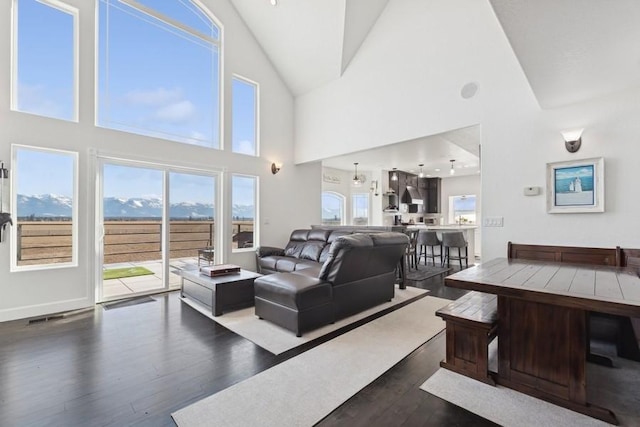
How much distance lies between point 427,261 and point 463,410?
257 inches

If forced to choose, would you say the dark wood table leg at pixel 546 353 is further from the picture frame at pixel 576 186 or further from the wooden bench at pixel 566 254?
the picture frame at pixel 576 186

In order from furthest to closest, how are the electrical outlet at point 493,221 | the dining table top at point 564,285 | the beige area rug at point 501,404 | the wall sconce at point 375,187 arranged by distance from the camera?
the wall sconce at point 375,187, the electrical outlet at point 493,221, the beige area rug at point 501,404, the dining table top at point 564,285

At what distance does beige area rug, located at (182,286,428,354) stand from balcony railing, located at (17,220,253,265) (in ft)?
4.39

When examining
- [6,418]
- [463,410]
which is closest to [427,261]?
[463,410]

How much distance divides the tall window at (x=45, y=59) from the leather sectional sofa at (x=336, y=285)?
3.65 metres

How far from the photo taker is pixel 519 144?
3645 mm

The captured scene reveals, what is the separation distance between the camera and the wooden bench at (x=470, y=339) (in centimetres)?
212

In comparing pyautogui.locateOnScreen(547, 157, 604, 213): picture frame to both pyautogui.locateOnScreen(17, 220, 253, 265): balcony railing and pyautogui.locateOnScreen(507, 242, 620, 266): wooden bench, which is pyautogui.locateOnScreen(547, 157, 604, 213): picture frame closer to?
pyautogui.locateOnScreen(507, 242, 620, 266): wooden bench

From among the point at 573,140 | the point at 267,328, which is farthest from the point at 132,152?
the point at 573,140

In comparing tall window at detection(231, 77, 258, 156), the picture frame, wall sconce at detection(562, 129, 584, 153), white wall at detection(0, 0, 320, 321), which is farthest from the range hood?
wall sconce at detection(562, 129, 584, 153)

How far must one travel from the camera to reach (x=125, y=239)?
4438 mm

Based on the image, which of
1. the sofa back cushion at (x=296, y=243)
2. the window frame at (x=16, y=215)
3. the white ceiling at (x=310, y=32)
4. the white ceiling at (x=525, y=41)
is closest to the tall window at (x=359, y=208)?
the white ceiling at (x=525, y=41)

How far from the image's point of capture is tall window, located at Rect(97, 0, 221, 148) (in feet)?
14.2

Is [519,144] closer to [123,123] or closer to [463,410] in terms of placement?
[463,410]
